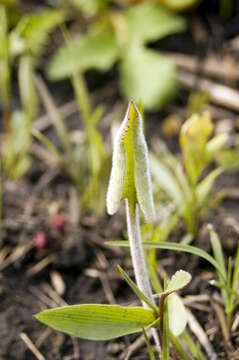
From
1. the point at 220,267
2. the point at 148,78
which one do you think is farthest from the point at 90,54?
the point at 220,267

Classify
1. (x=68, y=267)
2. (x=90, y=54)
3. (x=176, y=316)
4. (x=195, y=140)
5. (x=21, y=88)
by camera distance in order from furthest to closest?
(x=90, y=54) → (x=21, y=88) → (x=68, y=267) → (x=195, y=140) → (x=176, y=316)

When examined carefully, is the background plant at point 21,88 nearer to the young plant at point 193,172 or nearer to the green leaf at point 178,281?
the young plant at point 193,172

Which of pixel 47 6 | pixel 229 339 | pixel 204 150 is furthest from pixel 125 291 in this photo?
pixel 47 6

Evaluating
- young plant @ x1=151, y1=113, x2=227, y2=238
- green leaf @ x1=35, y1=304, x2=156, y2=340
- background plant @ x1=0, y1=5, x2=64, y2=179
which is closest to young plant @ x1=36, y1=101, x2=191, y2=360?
green leaf @ x1=35, y1=304, x2=156, y2=340

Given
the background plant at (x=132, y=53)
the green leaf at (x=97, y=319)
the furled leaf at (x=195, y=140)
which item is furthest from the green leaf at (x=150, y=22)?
the green leaf at (x=97, y=319)

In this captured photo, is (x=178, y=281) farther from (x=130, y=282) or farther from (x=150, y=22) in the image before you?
(x=150, y=22)
